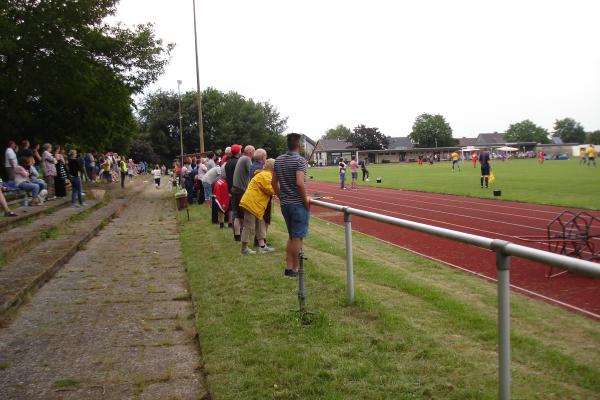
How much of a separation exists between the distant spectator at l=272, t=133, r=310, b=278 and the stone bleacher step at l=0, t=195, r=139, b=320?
3.07 metres

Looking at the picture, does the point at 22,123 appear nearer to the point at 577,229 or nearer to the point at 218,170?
the point at 218,170

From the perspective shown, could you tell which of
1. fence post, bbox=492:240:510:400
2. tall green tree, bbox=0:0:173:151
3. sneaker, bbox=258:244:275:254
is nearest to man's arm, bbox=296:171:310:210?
sneaker, bbox=258:244:275:254

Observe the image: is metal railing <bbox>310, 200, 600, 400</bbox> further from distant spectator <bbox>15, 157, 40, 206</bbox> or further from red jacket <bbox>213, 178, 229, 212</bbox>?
distant spectator <bbox>15, 157, 40, 206</bbox>

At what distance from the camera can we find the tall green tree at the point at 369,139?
108m

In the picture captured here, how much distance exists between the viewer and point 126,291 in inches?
258

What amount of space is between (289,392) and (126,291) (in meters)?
3.75

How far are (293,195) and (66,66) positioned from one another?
17.0 m

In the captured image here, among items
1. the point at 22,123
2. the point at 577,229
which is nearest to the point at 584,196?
the point at 577,229

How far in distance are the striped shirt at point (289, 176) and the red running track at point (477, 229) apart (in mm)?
1669

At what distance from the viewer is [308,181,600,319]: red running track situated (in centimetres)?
346

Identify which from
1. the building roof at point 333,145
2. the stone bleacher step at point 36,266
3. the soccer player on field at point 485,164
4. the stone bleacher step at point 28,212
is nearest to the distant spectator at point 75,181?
the stone bleacher step at point 28,212

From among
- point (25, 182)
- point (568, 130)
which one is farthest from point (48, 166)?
point (568, 130)

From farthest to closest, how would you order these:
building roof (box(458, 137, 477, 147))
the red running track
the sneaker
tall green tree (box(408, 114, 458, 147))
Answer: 1. building roof (box(458, 137, 477, 147))
2. tall green tree (box(408, 114, 458, 147))
3. the sneaker
4. the red running track

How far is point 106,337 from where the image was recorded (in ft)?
15.9
